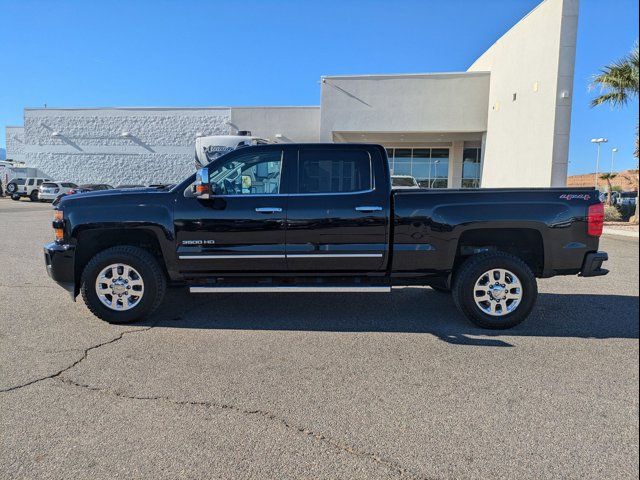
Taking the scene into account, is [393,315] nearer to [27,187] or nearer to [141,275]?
[141,275]

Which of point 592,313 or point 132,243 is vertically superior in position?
point 132,243

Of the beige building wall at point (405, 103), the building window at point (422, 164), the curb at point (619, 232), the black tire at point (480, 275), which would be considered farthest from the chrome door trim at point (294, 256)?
the building window at point (422, 164)

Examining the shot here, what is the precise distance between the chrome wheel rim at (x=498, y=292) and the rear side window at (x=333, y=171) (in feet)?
5.43

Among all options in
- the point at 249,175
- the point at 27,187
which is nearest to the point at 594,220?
the point at 249,175

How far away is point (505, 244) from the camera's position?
5.37m

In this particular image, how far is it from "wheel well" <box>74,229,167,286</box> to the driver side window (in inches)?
38.7

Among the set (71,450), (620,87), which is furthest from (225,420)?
(620,87)

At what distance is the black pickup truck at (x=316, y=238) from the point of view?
502 cm

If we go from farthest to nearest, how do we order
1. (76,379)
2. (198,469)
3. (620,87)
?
(620,87)
(76,379)
(198,469)

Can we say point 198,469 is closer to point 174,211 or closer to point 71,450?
point 71,450

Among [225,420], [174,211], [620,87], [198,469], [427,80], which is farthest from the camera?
[427,80]

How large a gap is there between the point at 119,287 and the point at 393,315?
317cm

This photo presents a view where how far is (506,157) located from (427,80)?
6409 mm

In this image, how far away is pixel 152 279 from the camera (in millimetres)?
5090
